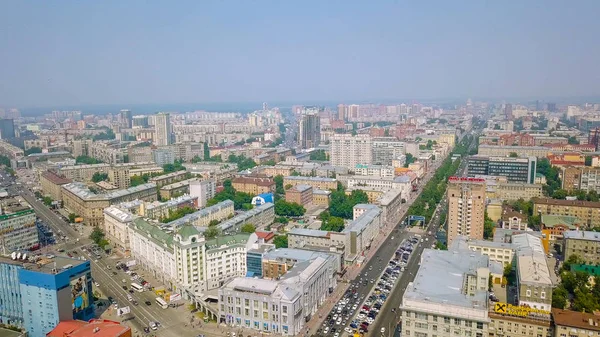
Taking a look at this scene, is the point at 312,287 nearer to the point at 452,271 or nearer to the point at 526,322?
the point at 452,271

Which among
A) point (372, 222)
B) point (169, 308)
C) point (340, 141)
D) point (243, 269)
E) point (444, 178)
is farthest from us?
point (340, 141)

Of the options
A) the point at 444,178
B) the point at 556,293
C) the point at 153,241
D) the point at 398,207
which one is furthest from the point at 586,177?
the point at 153,241

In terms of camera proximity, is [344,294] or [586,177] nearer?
[344,294]

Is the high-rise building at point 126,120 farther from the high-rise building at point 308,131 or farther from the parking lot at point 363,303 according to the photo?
the parking lot at point 363,303

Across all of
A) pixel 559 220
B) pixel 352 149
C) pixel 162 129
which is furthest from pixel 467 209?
pixel 162 129

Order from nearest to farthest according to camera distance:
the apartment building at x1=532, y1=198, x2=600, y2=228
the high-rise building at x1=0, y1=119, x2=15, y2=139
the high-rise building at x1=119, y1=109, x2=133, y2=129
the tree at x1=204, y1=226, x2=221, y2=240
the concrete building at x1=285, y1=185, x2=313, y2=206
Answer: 1. the tree at x1=204, y1=226, x2=221, y2=240
2. the apartment building at x1=532, y1=198, x2=600, y2=228
3. the concrete building at x1=285, y1=185, x2=313, y2=206
4. the high-rise building at x1=0, y1=119, x2=15, y2=139
5. the high-rise building at x1=119, y1=109, x2=133, y2=129

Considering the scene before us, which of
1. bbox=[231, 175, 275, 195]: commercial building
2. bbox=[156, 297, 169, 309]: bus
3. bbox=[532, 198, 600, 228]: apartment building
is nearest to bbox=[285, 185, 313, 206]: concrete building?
bbox=[231, 175, 275, 195]: commercial building

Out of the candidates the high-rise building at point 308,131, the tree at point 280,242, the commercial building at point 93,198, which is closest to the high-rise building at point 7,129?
the commercial building at point 93,198

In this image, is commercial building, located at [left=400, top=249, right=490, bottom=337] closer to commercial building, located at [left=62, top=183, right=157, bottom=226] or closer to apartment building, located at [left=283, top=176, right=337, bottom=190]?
commercial building, located at [left=62, top=183, right=157, bottom=226]
